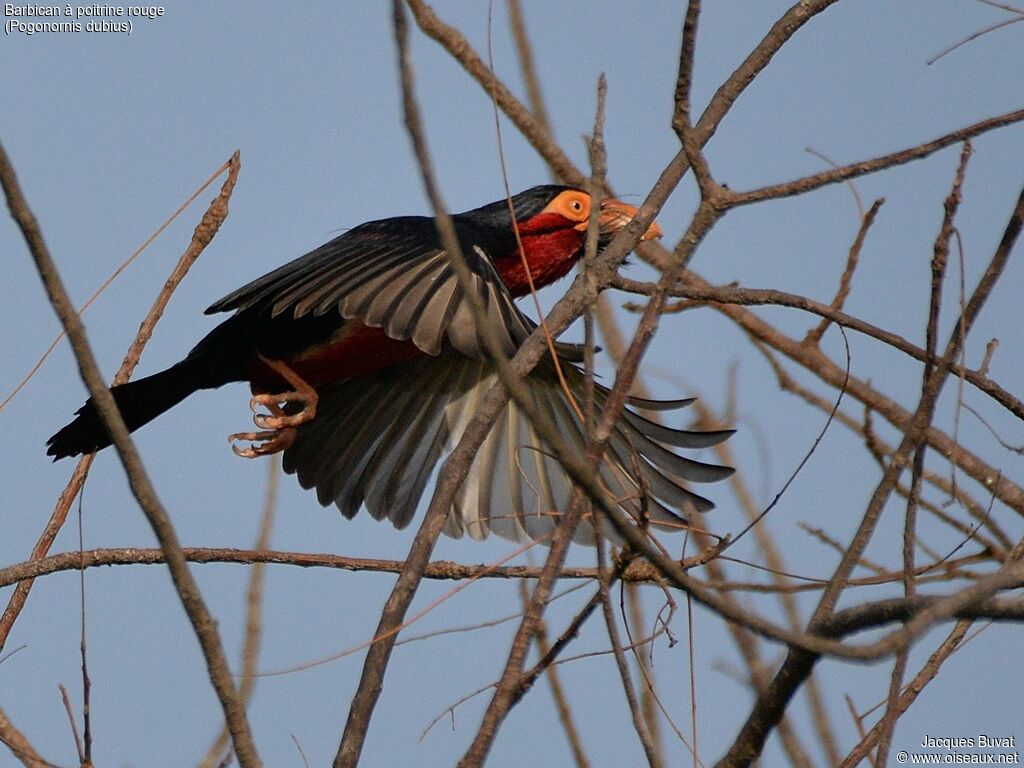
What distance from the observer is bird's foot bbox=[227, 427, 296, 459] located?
463 centimetres

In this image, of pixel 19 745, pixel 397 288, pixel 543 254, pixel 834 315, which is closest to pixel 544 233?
pixel 543 254

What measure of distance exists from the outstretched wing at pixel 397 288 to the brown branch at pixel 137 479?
53.9 inches

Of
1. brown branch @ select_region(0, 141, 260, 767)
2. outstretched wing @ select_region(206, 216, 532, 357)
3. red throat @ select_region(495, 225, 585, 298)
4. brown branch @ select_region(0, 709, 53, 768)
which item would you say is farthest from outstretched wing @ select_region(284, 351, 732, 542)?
brown branch @ select_region(0, 141, 260, 767)

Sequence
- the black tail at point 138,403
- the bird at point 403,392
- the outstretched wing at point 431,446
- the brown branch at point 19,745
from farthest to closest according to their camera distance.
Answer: the outstretched wing at point 431,446, the black tail at point 138,403, the bird at point 403,392, the brown branch at point 19,745

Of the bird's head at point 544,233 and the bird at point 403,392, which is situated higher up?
the bird's head at point 544,233

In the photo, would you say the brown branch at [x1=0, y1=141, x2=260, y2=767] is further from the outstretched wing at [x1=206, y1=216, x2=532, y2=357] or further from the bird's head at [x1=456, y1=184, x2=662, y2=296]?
the bird's head at [x1=456, y1=184, x2=662, y2=296]

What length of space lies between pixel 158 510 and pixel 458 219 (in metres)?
3.37

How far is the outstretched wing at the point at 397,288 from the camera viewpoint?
11.1 feet

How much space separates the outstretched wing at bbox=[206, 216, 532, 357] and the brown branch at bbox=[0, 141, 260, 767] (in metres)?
1.37

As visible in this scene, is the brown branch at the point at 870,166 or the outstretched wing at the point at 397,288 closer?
the brown branch at the point at 870,166

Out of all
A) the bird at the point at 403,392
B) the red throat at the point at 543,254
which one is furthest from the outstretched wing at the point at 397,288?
the red throat at the point at 543,254

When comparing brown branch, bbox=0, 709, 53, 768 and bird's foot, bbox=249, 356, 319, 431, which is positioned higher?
bird's foot, bbox=249, 356, 319, 431

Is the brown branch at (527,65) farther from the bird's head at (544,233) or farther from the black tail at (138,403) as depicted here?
the black tail at (138,403)

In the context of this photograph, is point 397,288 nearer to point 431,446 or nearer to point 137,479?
point 431,446
